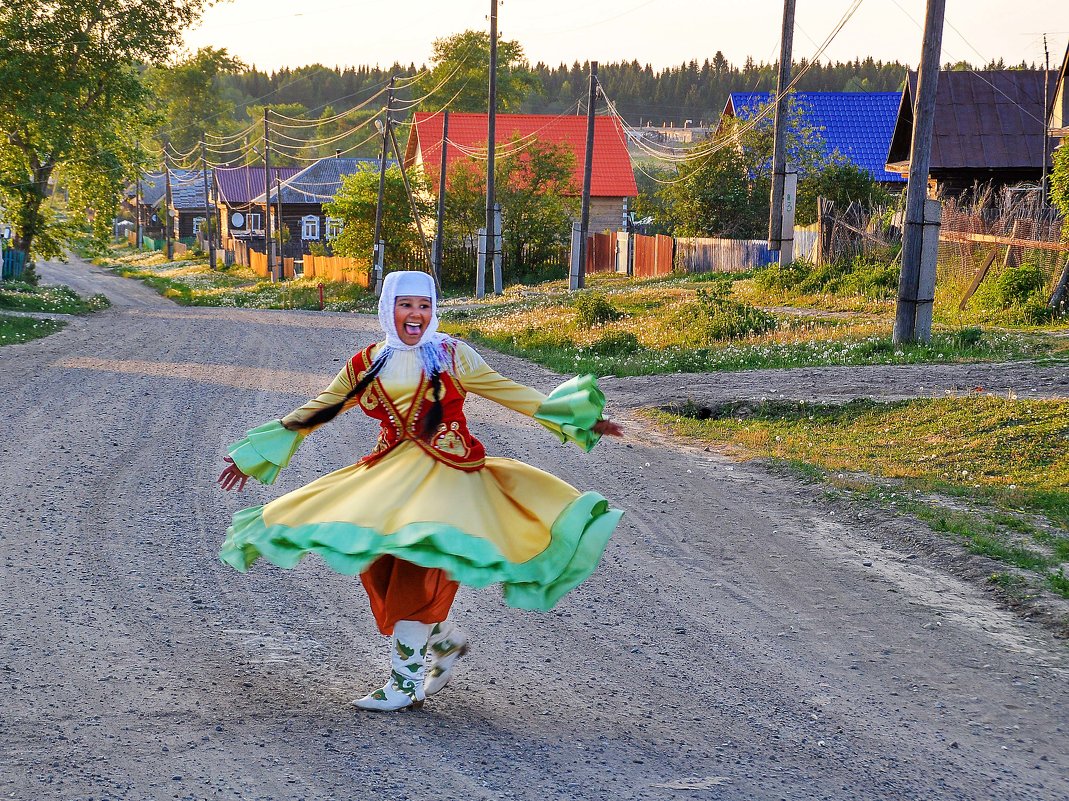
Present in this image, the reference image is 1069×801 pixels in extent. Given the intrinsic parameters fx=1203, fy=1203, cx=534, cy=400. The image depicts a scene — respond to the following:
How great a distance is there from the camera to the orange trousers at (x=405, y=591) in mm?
4617

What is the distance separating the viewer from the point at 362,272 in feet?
142

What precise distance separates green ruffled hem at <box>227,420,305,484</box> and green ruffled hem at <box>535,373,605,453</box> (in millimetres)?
1038

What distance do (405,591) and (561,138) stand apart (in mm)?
52147

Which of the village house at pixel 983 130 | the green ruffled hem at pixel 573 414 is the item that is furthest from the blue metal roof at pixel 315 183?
the green ruffled hem at pixel 573 414

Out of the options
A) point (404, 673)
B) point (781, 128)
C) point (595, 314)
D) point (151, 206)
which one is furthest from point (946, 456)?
point (151, 206)

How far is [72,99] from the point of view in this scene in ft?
98.9

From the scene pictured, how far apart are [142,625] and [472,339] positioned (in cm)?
1602

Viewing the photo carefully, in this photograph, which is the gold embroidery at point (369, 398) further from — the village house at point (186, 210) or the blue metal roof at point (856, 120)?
the village house at point (186, 210)

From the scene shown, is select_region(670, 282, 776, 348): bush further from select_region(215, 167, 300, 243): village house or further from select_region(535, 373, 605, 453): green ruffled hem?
select_region(215, 167, 300, 243): village house

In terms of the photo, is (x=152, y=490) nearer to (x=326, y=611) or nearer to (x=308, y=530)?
(x=326, y=611)

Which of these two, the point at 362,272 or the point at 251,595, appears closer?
the point at 251,595

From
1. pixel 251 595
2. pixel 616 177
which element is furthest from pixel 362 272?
pixel 251 595

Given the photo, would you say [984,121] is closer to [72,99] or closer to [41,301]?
[72,99]

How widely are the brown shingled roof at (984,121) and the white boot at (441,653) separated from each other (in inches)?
1143
